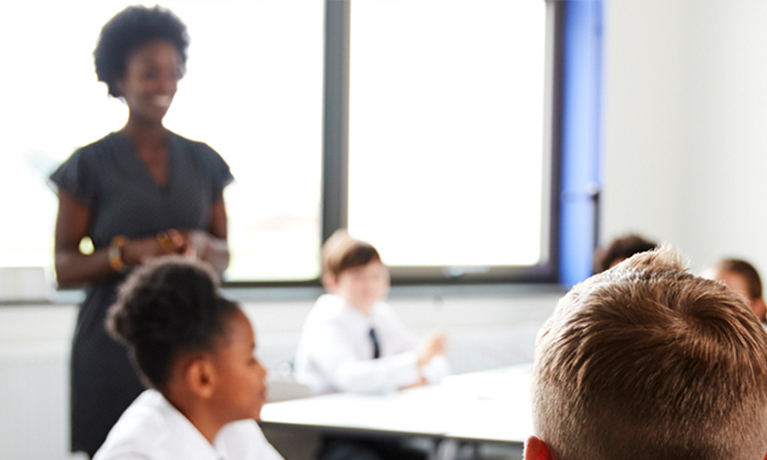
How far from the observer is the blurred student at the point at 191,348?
1333mm

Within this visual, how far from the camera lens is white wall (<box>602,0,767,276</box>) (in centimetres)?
413

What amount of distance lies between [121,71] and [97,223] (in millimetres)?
400

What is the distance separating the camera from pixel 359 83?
3.93 m

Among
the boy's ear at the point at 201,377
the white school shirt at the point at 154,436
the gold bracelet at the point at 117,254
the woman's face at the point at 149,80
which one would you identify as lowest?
the white school shirt at the point at 154,436

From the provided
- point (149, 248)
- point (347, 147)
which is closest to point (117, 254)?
point (149, 248)

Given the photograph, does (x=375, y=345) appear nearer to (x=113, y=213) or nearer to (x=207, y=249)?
(x=207, y=249)

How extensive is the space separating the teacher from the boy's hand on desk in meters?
0.90

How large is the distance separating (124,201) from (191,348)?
0.65 metres

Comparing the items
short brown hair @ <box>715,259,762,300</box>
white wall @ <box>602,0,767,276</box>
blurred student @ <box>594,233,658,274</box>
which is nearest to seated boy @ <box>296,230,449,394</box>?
blurred student @ <box>594,233,658,274</box>

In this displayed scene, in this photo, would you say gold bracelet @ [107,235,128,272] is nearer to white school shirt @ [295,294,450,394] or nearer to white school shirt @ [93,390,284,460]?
white school shirt @ [93,390,284,460]

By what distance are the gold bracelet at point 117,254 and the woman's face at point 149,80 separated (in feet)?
1.13

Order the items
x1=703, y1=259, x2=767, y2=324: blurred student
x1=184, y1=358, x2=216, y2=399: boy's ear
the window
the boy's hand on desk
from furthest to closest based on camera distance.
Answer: the window < the boy's hand on desk < x1=703, y1=259, x2=767, y2=324: blurred student < x1=184, y1=358, x2=216, y2=399: boy's ear

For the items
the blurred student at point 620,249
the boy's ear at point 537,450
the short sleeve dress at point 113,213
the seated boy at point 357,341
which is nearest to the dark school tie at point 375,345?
the seated boy at point 357,341

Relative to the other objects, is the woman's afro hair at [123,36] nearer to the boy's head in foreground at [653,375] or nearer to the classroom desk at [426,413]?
the classroom desk at [426,413]
